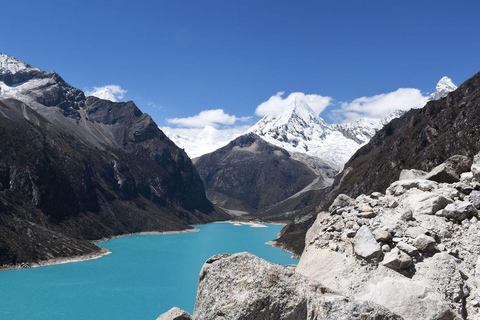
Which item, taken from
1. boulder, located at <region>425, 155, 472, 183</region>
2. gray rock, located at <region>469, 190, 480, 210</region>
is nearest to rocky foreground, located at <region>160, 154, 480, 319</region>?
gray rock, located at <region>469, 190, 480, 210</region>

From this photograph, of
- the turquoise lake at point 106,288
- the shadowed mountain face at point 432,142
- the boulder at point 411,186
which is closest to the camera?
the boulder at point 411,186

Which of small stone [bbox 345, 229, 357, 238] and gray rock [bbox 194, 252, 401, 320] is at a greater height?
small stone [bbox 345, 229, 357, 238]

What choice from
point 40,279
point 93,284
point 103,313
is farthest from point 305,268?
point 40,279

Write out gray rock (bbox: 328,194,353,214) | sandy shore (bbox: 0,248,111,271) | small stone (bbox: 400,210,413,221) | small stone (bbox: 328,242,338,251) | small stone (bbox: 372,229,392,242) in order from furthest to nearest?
sandy shore (bbox: 0,248,111,271) → gray rock (bbox: 328,194,353,214) → small stone (bbox: 328,242,338,251) → small stone (bbox: 400,210,413,221) → small stone (bbox: 372,229,392,242)

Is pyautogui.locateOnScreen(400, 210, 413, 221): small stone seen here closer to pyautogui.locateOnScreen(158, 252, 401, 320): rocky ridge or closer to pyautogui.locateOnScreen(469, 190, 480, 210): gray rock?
pyautogui.locateOnScreen(469, 190, 480, 210): gray rock

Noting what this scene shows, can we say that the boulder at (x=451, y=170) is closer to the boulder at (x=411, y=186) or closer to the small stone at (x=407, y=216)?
the boulder at (x=411, y=186)

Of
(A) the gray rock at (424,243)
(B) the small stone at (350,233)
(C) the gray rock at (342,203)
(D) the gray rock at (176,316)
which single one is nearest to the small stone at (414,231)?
(A) the gray rock at (424,243)

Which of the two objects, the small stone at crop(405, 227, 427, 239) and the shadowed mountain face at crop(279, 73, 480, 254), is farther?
the shadowed mountain face at crop(279, 73, 480, 254)

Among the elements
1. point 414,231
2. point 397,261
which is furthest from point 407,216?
point 397,261
